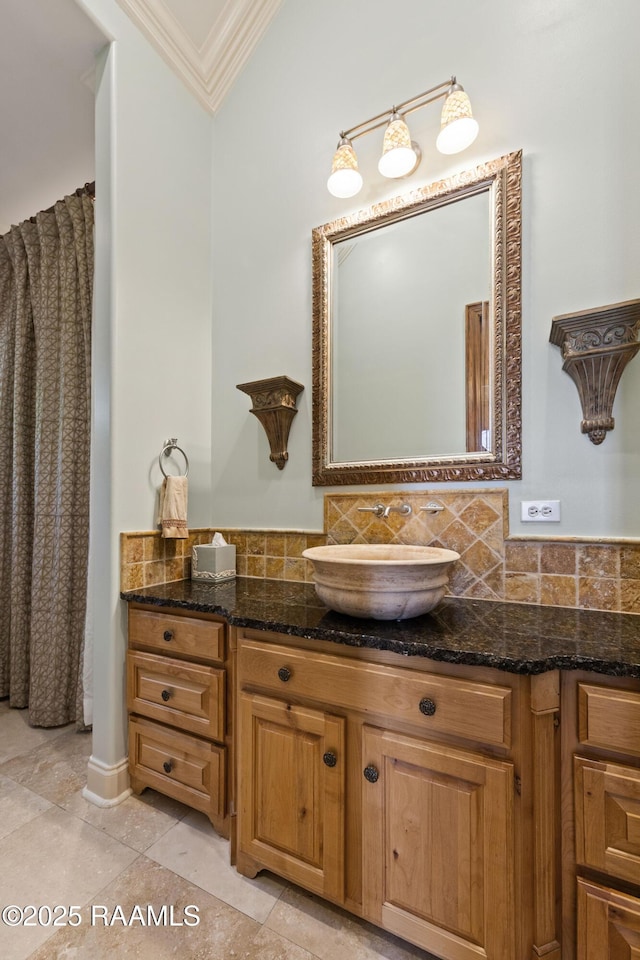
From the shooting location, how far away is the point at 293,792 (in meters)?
1.10

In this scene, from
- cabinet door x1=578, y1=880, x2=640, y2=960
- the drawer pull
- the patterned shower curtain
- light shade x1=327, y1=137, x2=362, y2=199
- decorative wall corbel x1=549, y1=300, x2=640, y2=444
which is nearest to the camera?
cabinet door x1=578, y1=880, x2=640, y2=960

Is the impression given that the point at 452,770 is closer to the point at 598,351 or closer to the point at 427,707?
the point at 427,707

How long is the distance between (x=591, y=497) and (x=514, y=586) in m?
0.37

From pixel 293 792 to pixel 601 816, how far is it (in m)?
0.73

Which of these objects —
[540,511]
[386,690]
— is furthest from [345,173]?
[386,690]

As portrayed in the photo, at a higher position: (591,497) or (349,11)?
(349,11)

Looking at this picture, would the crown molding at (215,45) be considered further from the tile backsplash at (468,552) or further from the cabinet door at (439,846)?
the cabinet door at (439,846)

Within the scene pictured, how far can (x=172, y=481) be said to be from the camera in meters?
1.67

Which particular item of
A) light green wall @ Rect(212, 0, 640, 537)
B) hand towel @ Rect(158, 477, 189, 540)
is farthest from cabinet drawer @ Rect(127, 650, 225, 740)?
light green wall @ Rect(212, 0, 640, 537)

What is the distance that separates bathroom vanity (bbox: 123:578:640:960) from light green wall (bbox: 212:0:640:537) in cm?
56

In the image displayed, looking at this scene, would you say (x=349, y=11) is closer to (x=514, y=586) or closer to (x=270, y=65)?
(x=270, y=65)

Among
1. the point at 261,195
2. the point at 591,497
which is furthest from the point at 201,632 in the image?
the point at 261,195

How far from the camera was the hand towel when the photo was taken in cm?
164

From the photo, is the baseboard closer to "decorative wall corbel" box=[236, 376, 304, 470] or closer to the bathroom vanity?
the bathroom vanity
